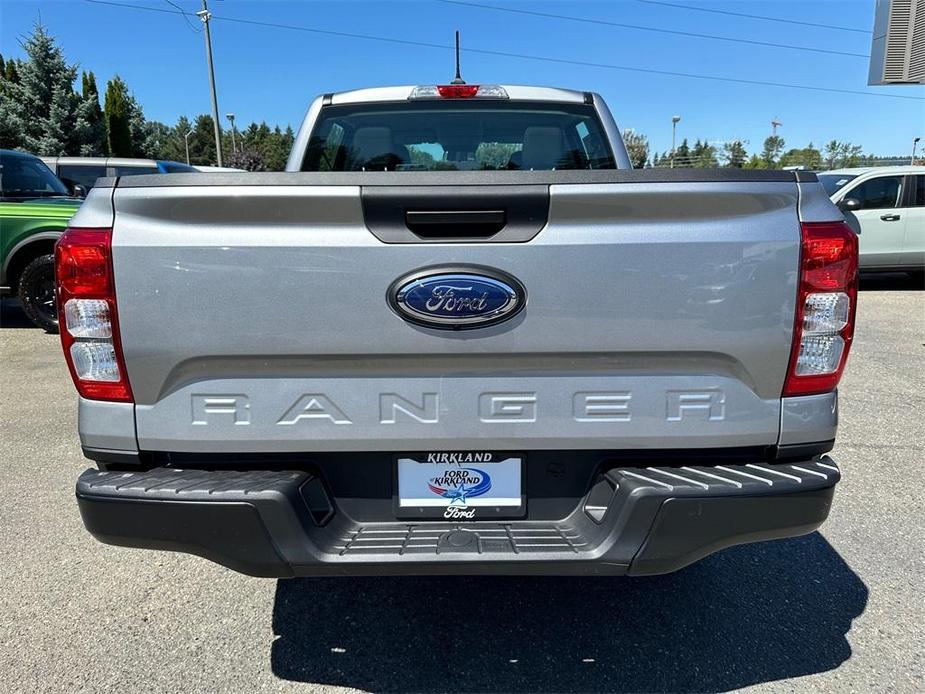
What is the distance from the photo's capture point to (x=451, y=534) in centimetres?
198

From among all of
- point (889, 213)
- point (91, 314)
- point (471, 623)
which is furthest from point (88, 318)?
point (889, 213)

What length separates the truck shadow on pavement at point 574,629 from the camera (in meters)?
2.29

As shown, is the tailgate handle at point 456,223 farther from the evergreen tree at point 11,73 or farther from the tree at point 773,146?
the tree at point 773,146

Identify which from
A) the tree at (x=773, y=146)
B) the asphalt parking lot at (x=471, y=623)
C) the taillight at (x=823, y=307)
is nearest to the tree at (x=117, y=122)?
the asphalt parking lot at (x=471, y=623)

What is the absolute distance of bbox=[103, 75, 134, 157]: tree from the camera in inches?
1262

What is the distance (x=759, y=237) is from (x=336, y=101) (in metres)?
2.59

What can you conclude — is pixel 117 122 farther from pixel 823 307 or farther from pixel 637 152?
pixel 823 307

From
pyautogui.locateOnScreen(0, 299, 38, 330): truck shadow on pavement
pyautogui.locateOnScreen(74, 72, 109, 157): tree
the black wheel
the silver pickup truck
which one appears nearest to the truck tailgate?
the silver pickup truck

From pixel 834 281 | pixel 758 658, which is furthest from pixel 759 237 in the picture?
pixel 758 658

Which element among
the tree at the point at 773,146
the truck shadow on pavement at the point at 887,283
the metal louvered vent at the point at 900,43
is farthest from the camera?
the tree at the point at 773,146

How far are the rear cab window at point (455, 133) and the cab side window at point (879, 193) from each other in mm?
8617

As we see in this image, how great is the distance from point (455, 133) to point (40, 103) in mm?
31177

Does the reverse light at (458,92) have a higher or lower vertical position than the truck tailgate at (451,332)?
higher

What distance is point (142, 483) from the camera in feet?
6.20
